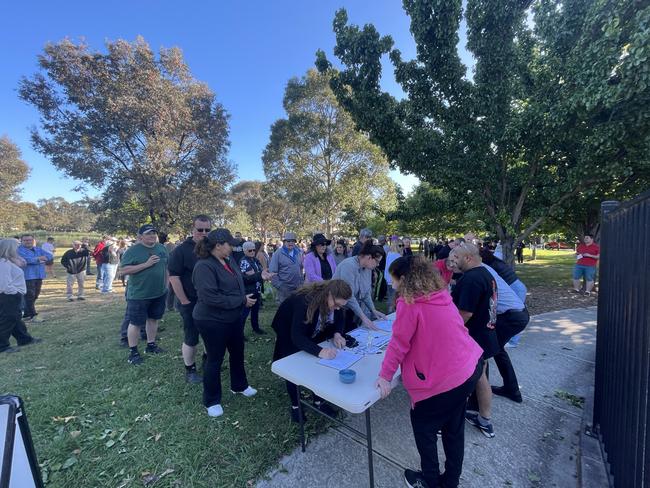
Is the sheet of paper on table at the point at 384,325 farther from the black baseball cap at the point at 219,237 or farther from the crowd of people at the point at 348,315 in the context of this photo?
the black baseball cap at the point at 219,237

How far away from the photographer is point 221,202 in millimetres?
17609

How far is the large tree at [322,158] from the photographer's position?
18812 mm

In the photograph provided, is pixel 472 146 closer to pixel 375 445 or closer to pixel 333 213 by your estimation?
pixel 375 445

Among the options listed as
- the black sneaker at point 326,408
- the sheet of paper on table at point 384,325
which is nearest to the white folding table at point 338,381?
the black sneaker at point 326,408

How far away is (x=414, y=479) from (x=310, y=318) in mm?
1389

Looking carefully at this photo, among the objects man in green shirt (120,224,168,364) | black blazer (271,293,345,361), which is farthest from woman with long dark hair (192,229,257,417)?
man in green shirt (120,224,168,364)

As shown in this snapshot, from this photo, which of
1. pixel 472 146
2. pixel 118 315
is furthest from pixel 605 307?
pixel 118 315

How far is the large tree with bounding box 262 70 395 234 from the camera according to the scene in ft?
61.7

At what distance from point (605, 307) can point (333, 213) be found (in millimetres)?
18454

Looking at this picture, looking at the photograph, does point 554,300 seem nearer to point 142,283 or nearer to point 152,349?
point 152,349

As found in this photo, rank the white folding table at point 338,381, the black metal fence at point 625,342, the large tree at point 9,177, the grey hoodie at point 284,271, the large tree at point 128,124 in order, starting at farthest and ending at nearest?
the large tree at point 9,177 < the large tree at point 128,124 < the grey hoodie at point 284,271 < the white folding table at point 338,381 < the black metal fence at point 625,342

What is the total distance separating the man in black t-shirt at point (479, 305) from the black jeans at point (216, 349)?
2.24m

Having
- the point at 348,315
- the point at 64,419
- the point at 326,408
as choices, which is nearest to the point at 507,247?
the point at 348,315

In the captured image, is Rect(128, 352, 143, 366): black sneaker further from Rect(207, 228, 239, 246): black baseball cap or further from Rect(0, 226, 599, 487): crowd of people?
Rect(207, 228, 239, 246): black baseball cap
